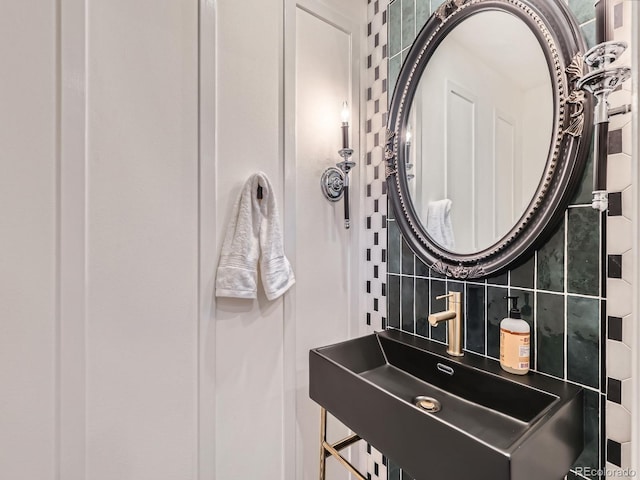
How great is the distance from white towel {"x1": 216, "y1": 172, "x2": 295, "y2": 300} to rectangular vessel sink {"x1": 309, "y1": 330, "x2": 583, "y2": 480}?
1.13 ft

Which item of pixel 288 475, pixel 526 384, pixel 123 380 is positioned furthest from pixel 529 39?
pixel 288 475

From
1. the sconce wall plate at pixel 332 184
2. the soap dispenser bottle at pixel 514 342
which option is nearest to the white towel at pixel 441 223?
the soap dispenser bottle at pixel 514 342

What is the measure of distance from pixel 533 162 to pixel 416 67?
61 cm

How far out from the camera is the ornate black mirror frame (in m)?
0.80

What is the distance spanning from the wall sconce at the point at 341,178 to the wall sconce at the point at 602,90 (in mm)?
805

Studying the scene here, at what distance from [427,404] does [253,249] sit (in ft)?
2.55

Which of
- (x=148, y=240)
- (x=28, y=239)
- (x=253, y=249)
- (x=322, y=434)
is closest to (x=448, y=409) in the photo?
(x=322, y=434)

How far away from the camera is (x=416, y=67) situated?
122 centimetres

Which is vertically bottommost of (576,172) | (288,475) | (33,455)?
(288,475)

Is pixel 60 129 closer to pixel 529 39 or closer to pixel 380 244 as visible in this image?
pixel 380 244

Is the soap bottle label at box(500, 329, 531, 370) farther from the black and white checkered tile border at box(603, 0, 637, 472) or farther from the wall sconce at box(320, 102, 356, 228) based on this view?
the wall sconce at box(320, 102, 356, 228)

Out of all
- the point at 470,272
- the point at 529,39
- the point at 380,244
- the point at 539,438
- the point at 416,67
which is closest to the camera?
the point at 539,438

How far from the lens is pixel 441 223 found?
3.77ft

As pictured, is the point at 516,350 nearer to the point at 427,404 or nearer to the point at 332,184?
the point at 427,404
